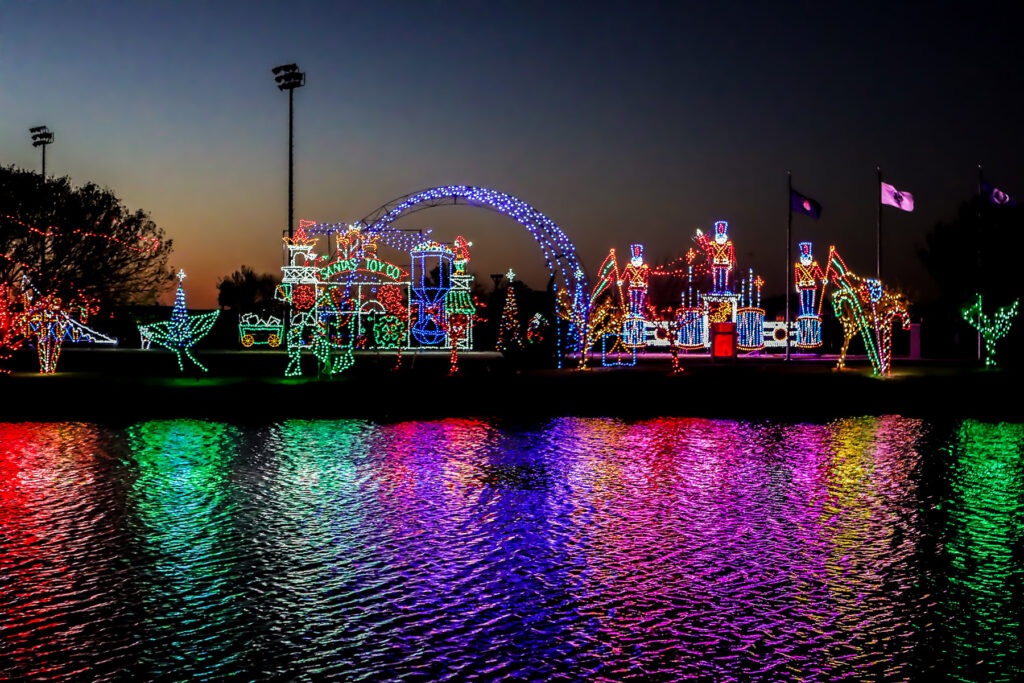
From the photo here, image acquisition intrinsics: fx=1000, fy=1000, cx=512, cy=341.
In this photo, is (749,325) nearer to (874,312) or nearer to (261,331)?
(874,312)

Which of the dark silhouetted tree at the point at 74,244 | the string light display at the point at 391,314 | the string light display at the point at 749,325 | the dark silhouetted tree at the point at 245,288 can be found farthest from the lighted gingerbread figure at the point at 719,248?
the dark silhouetted tree at the point at 245,288

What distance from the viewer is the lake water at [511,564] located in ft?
15.8

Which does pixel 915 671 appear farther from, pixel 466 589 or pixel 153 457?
pixel 153 457

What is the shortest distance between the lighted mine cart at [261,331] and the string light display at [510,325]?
23106 mm

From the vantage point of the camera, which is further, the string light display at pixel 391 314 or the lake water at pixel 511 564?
the string light display at pixel 391 314

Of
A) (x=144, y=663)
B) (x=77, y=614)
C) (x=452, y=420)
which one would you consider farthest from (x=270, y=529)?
(x=452, y=420)

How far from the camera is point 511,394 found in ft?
66.5

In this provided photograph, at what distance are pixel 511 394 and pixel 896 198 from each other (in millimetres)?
19382

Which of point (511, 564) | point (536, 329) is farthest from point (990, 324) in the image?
point (511, 564)

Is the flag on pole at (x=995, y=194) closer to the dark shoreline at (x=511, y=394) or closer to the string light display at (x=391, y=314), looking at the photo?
the dark shoreline at (x=511, y=394)

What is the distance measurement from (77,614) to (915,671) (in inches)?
171

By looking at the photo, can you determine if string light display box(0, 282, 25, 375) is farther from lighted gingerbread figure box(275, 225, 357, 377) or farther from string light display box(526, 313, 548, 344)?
string light display box(526, 313, 548, 344)

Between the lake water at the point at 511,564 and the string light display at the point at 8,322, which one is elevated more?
the string light display at the point at 8,322

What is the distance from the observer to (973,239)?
57.4 meters
